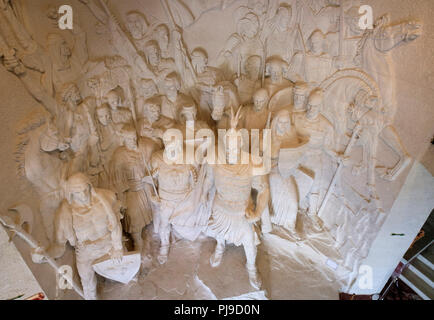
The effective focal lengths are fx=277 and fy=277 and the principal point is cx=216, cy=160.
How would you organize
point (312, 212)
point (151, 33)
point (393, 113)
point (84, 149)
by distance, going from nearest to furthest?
point (393, 113) → point (84, 149) → point (151, 33) → point (312, 212)

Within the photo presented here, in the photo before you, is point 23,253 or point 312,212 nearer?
point 23,253

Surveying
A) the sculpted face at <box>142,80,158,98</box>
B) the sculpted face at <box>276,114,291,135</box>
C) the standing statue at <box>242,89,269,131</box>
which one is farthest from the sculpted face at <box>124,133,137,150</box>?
the sculpted face at <box>276,114,291,135</box>

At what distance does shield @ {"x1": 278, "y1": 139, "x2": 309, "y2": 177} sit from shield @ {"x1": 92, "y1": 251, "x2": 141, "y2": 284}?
2.05 metres

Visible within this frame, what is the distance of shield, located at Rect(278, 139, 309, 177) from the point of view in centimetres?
344

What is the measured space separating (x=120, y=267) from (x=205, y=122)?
2.04 metres

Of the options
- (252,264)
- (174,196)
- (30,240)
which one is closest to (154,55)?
(174,196)

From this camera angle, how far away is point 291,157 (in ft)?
11.5

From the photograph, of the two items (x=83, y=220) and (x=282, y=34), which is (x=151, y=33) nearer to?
(x=282, y=34)

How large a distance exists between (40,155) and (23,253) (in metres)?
0.89

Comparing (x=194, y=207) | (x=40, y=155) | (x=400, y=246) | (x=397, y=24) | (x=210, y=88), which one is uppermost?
(x=397, y=24)

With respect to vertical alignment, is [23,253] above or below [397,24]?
below

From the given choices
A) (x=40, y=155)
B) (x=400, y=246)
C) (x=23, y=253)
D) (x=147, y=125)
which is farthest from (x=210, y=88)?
(x=400, y=246)

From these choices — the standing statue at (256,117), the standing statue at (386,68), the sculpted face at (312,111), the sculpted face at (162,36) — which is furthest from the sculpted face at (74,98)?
the standing statue at (386,68)

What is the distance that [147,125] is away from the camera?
355cm
